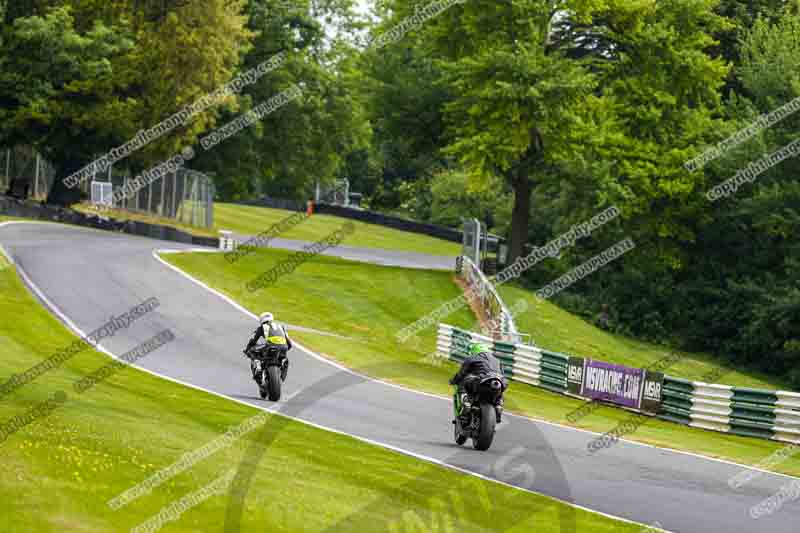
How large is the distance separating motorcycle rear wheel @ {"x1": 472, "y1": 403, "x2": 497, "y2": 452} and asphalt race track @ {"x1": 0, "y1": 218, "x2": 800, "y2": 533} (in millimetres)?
138

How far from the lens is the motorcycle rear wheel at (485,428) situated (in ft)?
55.0

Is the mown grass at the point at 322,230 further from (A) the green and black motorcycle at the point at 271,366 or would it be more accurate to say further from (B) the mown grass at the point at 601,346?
(A) the green and black motorcycle at the point at 271,366

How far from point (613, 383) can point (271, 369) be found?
384 inches

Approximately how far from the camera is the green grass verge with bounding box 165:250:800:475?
2481cm

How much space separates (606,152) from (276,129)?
84.6ft

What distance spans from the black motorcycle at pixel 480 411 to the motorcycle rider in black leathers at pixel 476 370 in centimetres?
6

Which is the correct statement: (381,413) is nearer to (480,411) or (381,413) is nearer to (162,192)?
(480,411)

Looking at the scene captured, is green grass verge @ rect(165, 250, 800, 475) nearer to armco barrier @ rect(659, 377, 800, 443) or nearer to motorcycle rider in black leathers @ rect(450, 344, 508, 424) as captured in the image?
armco barrier @ rect(659, 377, 800, 443)

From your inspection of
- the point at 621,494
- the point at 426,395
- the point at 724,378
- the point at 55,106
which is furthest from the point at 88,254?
the point at 621,494

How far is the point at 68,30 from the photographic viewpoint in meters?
50.3

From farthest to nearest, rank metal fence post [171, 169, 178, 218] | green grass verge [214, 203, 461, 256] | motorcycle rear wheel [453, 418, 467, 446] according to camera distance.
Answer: green grass verge [214, 203, 461, 256]
metal fence post [171, 169, 178, 218]
motorcycle rear wheel [453, 418, 467, 446]

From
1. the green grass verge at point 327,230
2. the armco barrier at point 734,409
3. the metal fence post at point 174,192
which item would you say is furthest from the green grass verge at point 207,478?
the green grass verge at point 327,230

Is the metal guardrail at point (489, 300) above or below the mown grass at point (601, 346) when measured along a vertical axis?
above

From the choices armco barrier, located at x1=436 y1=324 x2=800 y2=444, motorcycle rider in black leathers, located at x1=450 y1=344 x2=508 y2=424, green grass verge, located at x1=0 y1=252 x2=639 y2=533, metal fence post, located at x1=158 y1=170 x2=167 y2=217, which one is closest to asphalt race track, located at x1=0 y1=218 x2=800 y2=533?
motorcycle rider in black leathers, located at x1=450 y1=344 x2=508 y2=424
